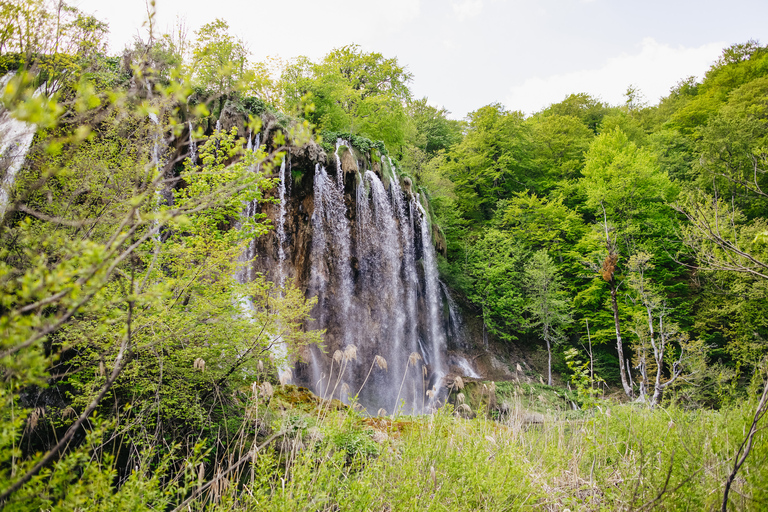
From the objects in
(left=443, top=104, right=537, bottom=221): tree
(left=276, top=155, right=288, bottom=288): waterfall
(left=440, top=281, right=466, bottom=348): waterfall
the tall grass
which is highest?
(left=443, top=104, right=537, bottom=221): tree

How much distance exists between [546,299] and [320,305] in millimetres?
10120

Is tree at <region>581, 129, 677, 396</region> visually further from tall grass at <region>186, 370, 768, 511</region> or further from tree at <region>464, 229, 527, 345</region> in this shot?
tall grass at <region>186, 370, 768, 511</region>

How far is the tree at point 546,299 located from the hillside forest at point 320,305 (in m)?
0.16

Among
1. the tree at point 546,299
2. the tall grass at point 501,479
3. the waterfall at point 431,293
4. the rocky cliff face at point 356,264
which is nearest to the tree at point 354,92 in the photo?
the rocky cliff face at point 356,264

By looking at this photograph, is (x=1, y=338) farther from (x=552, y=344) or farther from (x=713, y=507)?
(x=552, y=344)

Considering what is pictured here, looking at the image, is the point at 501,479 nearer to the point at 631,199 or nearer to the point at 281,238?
the point at 281,238

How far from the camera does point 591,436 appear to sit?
3061mm

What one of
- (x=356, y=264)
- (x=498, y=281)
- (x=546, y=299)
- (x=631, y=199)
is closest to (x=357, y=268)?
(x=356, y=264)

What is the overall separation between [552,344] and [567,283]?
3103 mm

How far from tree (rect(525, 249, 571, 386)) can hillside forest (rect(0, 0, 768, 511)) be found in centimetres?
16

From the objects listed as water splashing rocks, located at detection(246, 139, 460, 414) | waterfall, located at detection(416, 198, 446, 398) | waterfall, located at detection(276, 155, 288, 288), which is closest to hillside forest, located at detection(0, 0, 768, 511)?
waterfall, located at detection(276, 155, 288, 288)

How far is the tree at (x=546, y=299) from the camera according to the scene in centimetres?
1620

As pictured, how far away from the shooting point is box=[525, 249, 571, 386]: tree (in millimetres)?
16203

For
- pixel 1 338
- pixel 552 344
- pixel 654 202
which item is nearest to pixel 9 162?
pixel 1 338
